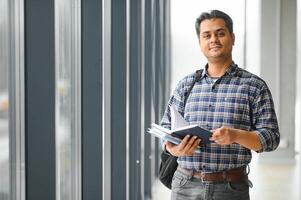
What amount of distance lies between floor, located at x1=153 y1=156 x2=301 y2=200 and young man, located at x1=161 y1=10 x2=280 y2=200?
2.89 m

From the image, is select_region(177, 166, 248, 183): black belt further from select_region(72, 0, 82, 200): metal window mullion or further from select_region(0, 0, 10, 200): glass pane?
select_region(0, 0, 10, 200): glass pane

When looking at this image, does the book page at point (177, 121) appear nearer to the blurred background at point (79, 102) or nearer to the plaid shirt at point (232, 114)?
the plaid shirt at point (232, 114)

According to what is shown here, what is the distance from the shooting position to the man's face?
2.18m

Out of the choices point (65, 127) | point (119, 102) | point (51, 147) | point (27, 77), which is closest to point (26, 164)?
point (51, 147)

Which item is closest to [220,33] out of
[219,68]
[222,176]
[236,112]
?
[219,68]

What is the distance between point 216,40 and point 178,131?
0.47 meters

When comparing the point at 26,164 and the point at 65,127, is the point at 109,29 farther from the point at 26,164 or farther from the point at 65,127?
the point at 26,164

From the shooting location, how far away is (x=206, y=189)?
2143 millimetres

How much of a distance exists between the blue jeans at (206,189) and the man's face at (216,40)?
561mm

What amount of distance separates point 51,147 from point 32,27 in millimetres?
450

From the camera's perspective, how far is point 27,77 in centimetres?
163

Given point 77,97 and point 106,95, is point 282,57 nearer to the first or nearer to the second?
point 106,95

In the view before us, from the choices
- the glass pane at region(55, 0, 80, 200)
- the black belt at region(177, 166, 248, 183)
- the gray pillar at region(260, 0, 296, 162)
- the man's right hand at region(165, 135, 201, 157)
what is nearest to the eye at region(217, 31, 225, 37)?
the man's right hand at region(165, 135, 201, 157)

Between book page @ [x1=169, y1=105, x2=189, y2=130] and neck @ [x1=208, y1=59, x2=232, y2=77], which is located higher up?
neck @ [x1=208, y1=59, x2=232, y2=77]
